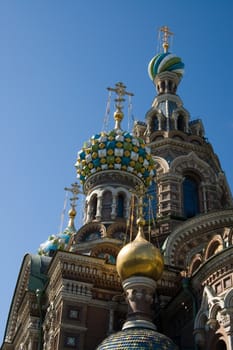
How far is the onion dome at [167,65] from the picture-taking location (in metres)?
20.3

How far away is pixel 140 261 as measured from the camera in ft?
30.3

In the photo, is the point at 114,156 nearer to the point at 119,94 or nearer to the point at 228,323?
the point at 119,94

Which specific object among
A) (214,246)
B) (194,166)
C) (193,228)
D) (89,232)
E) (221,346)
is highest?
(194,166)

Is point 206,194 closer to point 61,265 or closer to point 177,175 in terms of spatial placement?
point 177,175

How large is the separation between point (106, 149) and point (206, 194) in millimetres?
3487

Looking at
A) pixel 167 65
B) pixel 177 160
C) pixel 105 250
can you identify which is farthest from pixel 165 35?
pixel 105 250

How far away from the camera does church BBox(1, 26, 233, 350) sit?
903 cm

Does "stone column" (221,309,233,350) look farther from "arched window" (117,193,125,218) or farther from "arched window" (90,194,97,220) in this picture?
"arched window" (90,194,97,220)

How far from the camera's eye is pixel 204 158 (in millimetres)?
17594

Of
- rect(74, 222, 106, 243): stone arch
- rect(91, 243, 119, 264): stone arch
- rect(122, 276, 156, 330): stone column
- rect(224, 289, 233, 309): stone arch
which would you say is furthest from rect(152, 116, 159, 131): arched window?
rect(224, 289, 233, 309): stone arch

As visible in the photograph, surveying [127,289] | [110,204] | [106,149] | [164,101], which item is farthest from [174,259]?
[164,101]

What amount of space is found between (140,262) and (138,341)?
1.33 m

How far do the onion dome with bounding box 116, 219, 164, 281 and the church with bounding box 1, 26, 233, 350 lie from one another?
1cm

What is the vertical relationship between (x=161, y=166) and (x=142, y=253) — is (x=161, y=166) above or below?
above
